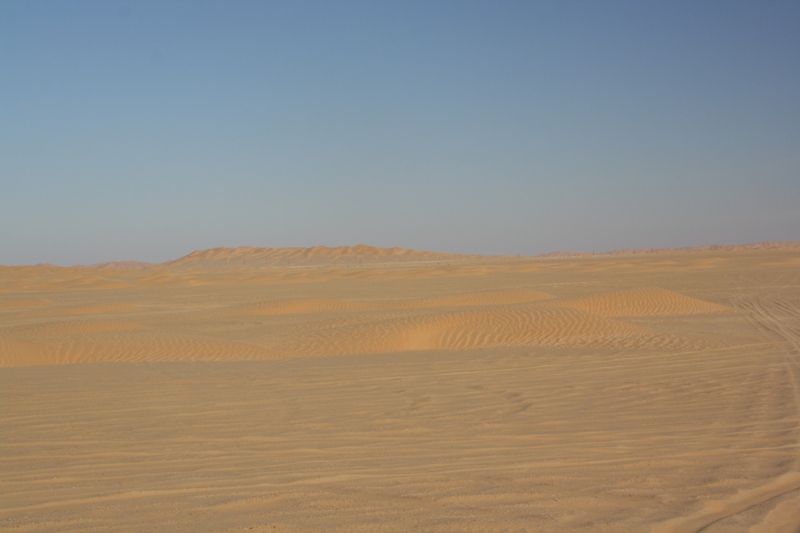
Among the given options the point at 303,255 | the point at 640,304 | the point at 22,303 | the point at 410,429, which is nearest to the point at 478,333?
the point at 640,304

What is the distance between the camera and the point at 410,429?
5.96m

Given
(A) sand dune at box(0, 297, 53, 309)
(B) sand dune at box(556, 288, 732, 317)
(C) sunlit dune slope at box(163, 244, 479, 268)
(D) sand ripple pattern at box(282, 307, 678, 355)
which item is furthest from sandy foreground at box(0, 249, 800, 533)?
(C) sunlit dune slope at box(163, 244, 479, 268)

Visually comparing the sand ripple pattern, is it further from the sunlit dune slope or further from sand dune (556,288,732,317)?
the sunlit dune slope

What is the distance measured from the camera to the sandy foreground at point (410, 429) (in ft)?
12.1

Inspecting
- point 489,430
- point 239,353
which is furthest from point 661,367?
point 239,353

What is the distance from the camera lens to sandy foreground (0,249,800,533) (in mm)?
3699

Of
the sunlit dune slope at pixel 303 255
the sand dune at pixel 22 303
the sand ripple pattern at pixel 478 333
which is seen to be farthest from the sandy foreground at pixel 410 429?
the sunlit dune slope at pixel 303 255

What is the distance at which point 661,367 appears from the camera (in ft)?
30.5

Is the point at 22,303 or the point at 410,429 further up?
the point at 22,303

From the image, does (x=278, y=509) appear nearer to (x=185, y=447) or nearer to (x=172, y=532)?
(x=172, y=532)

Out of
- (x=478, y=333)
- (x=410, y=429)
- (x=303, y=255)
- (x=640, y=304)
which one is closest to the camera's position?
(x=410, y=429)

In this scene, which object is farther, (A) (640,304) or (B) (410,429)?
(A) (640,304)

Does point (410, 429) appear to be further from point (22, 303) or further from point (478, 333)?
point (22, 303)

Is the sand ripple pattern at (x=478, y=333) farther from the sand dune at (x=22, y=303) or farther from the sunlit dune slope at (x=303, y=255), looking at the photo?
the sunlit dune slope at (x=303, y=255)
